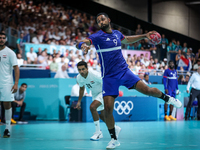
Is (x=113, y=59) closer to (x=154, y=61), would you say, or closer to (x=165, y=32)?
(x=154, y=61)

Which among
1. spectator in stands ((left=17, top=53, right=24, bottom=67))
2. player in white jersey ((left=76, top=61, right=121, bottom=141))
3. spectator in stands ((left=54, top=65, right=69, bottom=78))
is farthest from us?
spectator in stands ((left=17, top=53, right=24, bottom=67))

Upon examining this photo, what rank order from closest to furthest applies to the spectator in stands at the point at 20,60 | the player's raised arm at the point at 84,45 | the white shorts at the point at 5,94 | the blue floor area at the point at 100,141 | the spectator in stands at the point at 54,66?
the player's raised arm at the point at 84,45, the blue floor area at the point at 100,141, the white shorts at the point at 5,94, the spectator in stands at the point at 20,60, the spectator in stands at the point at 54,66

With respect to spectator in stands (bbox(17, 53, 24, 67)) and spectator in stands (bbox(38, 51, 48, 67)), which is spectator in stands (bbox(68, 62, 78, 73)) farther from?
spectator in stands (bbox(17, 53, 24, 67))

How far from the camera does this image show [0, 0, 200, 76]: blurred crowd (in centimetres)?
1598

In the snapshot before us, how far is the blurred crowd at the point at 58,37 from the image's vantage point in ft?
52.4

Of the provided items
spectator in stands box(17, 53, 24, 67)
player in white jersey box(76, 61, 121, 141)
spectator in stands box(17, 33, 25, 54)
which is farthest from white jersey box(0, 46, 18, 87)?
spectator in stands box(17, 33, 25, 54)

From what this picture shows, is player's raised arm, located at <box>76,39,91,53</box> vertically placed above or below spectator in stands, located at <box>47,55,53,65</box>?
below

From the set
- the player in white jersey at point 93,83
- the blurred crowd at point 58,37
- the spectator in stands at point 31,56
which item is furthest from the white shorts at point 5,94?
the spectator in stands at point 31,56

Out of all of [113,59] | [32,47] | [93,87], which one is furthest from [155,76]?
[113,59]

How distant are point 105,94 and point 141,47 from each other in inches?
647

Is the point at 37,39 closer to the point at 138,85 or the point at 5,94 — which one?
the point at 5,94

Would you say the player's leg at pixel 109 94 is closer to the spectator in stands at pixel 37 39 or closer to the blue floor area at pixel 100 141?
the blue floor area at pixel 100 141

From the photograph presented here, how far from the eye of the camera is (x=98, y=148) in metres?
5.39

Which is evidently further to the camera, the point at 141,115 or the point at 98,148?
the point at 141,115
